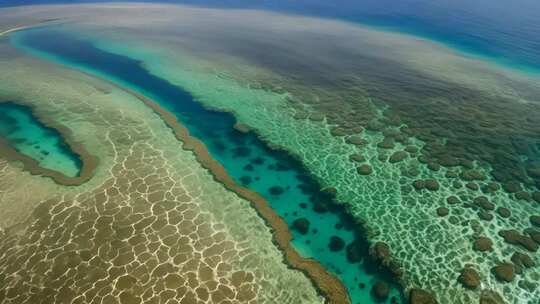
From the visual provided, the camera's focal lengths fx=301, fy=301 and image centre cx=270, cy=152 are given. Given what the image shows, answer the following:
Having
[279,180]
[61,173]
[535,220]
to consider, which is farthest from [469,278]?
[61,173]

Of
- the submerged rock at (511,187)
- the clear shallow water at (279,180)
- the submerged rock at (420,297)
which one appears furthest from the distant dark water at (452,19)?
the submerged rock at (420,297)

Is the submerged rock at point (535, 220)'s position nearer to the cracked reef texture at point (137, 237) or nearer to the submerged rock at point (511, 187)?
the submerged rock at point (511, 187)

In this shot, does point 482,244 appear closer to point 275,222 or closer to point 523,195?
point 523,195

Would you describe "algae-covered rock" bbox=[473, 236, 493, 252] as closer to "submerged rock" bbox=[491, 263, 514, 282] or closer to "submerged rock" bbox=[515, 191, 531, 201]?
"submerged rock" bbox=[491, 263, 514, 282]

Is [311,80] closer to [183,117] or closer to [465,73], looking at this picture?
[183,117]

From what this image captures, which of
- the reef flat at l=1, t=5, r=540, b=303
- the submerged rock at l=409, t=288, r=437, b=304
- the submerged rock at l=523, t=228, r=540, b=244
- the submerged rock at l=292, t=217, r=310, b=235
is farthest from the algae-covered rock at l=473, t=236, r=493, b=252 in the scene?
the submerged rock at l=292, t=217, r=310, b=235
